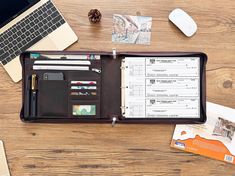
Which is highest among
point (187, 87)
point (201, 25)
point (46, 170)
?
point (201, 25)

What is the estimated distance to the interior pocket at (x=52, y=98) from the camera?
3.74 ft

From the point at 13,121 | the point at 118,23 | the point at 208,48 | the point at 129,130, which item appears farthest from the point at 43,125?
the point at 208,48

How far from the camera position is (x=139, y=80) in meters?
1.16

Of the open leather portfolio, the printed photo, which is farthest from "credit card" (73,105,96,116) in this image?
the printed photo

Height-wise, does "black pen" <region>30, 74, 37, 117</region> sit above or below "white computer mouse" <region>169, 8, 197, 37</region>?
below

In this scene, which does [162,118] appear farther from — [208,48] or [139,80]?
[208,48]

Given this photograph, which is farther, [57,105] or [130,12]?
[130,12]

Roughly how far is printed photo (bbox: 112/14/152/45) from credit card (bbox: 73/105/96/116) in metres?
0.22

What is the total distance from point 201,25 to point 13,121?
615 millimetres

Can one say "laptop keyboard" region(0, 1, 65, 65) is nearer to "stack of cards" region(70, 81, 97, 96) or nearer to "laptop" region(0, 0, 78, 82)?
"laptop" region(0, 0, 78, 82)

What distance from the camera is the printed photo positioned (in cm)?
123

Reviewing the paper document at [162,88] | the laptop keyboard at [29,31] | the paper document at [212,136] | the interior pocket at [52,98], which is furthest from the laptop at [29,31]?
the paper document at [212,136]

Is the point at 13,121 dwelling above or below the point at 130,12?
below

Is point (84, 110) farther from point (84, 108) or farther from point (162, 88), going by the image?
point (162, 88)
